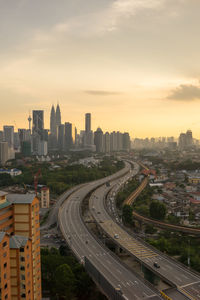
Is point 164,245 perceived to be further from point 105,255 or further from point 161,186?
point 161,186

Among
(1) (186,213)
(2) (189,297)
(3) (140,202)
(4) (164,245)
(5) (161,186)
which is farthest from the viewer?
(5) (161,186)

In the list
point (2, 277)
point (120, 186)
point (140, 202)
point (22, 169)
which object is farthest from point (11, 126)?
point (2, 277)

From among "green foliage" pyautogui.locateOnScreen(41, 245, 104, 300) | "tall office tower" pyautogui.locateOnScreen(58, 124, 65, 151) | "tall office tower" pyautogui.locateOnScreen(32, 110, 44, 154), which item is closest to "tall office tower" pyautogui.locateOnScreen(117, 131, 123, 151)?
"tall office tower" pyautogui.locateOnScreen(58, 124, 65, 151)

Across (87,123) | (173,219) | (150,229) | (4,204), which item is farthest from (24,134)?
(4,204)

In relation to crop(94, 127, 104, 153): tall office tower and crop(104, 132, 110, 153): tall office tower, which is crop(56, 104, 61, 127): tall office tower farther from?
crop(94, 127, 104, 153): tall office tower

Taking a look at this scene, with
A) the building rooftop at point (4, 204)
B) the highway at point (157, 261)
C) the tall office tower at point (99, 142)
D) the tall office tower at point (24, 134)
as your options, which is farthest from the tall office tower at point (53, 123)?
the building rooftop at point (4, 204)

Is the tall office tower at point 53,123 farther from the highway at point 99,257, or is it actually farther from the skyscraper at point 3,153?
the highway at point 99,257
